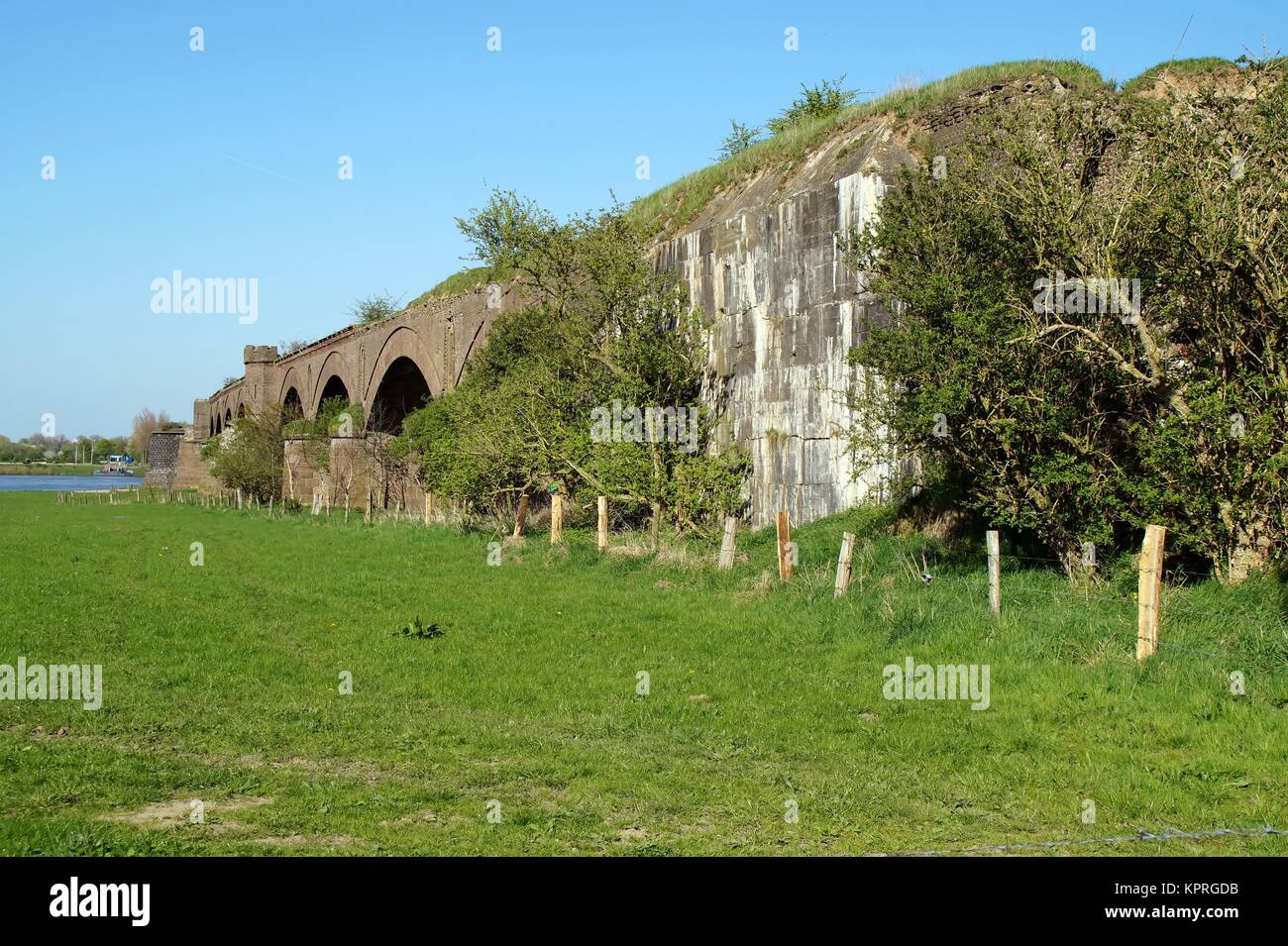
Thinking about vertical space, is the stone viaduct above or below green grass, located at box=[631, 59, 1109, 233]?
below

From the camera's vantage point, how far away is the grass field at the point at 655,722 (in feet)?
21.0

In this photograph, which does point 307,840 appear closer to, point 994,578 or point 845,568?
point 994,578

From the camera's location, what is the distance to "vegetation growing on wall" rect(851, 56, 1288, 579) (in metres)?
11.3

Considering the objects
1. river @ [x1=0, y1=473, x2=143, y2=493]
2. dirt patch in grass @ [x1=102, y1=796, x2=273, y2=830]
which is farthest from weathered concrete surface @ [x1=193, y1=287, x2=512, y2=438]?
dirt patch in grass @ [x1=102, y1=796, x2=273, y2=830]

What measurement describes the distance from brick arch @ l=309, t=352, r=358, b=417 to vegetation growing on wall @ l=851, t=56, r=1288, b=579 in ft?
136

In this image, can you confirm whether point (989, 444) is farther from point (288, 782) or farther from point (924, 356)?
point (288, 782)

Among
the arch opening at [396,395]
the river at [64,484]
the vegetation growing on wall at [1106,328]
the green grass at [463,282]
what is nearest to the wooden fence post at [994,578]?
the vegetation growing on wall at [1106,328]

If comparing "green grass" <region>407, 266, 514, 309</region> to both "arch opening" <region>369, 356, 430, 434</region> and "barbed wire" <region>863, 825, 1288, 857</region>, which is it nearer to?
"arch opening" <region>369, 356, 430, 434</region>

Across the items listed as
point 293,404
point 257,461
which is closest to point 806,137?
point 257,461

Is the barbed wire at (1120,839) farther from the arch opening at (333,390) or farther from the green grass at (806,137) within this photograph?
the arch opening at (333,390)

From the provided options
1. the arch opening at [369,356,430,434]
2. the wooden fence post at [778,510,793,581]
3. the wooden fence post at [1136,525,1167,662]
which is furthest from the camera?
the arch opening at [369,356,430,434]

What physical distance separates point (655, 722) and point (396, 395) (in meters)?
44.3
